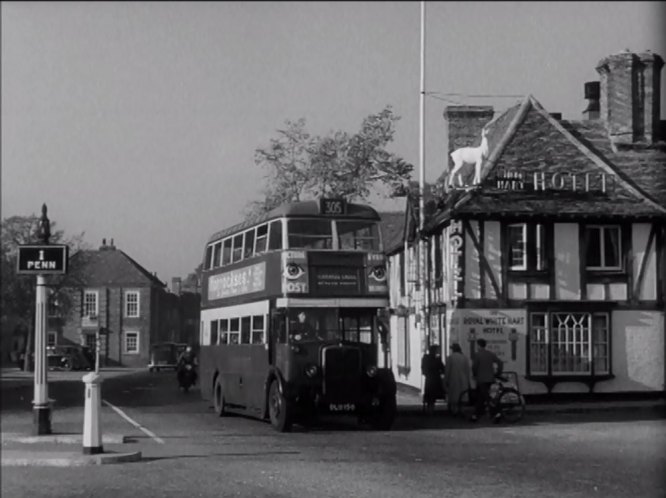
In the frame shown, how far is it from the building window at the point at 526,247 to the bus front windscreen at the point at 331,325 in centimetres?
1048

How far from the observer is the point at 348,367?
719 inches

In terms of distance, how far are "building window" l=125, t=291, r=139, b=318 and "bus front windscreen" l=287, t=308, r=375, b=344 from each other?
7.67 metres

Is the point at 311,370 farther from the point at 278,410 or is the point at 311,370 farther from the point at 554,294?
the point at 554,294

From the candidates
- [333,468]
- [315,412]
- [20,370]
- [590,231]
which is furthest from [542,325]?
[20,370]

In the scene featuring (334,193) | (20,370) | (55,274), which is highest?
(334,193)

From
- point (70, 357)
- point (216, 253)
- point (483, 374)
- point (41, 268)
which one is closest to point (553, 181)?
point (483, 374)

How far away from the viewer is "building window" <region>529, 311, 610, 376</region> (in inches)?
1100

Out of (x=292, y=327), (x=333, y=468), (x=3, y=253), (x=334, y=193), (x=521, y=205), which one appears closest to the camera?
(x=334, y=193)

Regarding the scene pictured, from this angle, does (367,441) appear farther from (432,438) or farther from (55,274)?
(55,274)

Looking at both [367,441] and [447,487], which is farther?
[367,441]

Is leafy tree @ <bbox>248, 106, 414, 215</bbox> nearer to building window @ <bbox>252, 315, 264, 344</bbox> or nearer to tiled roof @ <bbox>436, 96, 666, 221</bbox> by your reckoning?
tiled roof @ <bbox>436, 96, 666, 221</bbox>

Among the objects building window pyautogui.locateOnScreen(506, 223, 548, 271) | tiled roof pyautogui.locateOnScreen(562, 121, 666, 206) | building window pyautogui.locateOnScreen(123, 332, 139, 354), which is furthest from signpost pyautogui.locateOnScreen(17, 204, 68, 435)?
building window pyautogui.locateOnScreen(506, 223, 548, 271)

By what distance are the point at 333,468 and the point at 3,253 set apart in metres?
4.21

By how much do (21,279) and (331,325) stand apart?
20.9 feet
